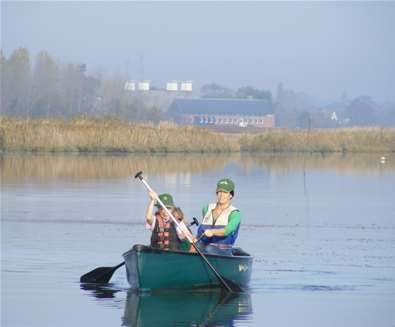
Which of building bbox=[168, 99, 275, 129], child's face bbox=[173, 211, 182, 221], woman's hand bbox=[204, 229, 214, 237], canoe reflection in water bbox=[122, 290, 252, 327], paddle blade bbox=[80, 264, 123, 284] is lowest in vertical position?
canoe reflection in water bbox=[122, 290, 252, 327]

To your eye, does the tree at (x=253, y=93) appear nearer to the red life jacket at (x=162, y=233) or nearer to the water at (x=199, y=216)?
the water at (x=199, y=216)

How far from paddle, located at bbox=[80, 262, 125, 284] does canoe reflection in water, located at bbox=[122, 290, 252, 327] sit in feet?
2.60

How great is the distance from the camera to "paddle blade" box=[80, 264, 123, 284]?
18109 mm

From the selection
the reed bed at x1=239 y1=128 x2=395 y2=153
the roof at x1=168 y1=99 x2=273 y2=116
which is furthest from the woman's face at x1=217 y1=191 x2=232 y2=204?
the roof at x1=168 y1=99 x2=273 y2=116

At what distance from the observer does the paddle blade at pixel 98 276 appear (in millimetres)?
18109

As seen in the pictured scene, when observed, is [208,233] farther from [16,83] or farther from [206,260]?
[16,83]

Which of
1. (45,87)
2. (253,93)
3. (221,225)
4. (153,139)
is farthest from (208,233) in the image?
(253,93)

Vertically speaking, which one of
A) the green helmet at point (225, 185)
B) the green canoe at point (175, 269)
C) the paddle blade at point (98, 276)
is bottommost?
the paddle blade at point (98, 276)

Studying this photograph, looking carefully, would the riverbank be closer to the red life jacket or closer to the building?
the red life jacket

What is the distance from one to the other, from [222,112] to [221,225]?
13976cm

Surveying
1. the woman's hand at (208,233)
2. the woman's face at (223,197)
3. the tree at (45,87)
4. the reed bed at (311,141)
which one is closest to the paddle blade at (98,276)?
the woman's hand at (208,233)

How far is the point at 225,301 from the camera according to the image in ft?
55.7

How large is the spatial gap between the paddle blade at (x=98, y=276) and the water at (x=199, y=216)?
12cm

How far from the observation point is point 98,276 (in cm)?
1817
